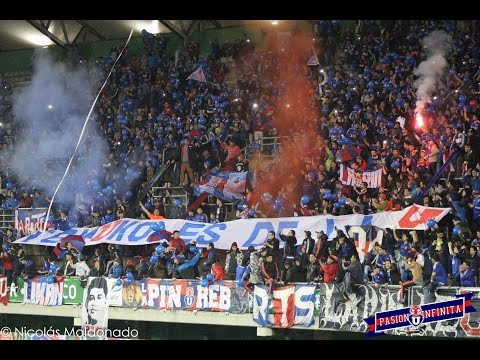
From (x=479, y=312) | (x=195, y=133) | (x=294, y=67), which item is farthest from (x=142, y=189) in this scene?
(x=479, y=312)

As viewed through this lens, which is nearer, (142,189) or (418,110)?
(418,110)

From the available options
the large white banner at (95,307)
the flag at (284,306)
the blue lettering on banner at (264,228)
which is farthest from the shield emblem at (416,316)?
the large white banner at (95,307)

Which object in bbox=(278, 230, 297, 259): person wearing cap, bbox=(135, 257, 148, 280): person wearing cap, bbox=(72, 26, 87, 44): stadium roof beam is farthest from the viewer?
bbox=(72, 26, 87, 44): stadium roof beam

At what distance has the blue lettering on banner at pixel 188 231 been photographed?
652 inches

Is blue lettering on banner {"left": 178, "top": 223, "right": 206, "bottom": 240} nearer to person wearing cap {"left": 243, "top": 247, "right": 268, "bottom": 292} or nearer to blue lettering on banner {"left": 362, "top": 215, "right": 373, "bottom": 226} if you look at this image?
person wearing cap {"left": 243, "top": 247, "right": 268, "bottom": 292}

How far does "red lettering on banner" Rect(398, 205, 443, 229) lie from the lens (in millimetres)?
14016

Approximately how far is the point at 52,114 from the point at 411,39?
915 centimetres

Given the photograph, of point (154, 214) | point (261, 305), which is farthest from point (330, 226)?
point (154, 214)

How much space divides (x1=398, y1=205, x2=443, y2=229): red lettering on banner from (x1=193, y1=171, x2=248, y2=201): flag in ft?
12.9

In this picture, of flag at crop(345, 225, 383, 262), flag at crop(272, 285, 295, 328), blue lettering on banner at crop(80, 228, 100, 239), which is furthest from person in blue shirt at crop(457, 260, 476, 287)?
blue lettering on banner at crop(80, 228, 100, 239)

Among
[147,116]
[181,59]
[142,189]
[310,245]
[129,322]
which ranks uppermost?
[181,59]

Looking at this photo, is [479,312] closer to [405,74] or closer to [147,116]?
[405,74]

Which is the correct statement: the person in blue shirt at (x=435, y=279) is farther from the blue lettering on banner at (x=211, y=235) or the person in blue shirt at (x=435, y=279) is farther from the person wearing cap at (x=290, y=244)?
the blue lettering on banner at (x=211, y=235)

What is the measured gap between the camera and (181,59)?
21672 mm
